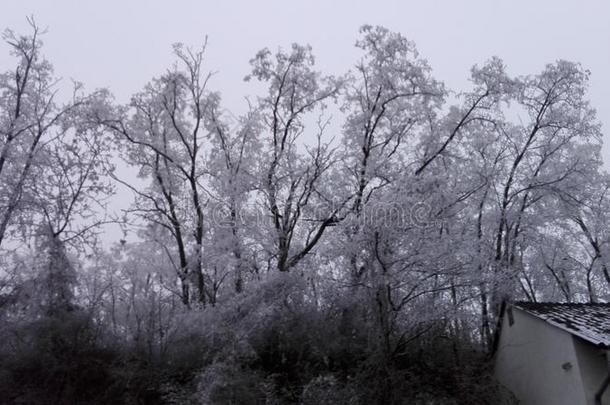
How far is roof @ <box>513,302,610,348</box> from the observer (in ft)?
34.0

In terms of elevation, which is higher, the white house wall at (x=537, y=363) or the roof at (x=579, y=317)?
the roof at (x=579, y=317)

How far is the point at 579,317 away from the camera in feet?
38.8

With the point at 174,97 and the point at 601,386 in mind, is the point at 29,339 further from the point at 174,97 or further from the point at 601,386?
the point at 601,386

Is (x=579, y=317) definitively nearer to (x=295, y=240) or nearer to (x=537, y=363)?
(x=537, y=363)

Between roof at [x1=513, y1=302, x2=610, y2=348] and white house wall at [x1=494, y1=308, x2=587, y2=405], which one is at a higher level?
roof at [x1=513, y1=302, x2=610, y2=348]

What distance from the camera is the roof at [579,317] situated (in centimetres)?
1037

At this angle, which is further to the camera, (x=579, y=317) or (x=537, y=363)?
(x=537, y=363)

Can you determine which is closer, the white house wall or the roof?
the roof

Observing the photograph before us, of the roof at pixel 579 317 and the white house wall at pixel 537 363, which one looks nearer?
the roof at pixel 579 317

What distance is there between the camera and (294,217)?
14734 millimetres

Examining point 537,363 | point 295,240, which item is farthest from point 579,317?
point 295,240

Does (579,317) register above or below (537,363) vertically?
above

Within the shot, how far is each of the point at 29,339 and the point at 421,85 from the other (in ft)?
42.2

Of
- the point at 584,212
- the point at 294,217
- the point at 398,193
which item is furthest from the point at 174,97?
the point at 584,212
